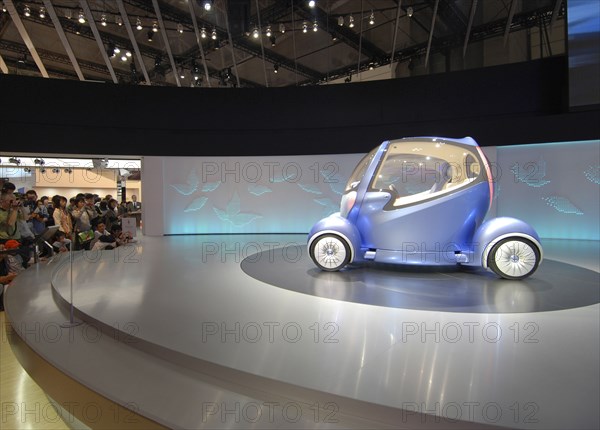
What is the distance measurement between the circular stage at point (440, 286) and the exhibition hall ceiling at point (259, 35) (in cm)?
719

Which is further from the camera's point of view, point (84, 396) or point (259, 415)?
point (84, 396)

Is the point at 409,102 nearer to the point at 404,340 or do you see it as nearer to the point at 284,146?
the point at 284,146

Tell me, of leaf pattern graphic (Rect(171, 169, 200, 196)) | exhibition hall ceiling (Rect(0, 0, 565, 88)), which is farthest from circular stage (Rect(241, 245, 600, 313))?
exhibition hall ceiling (Rect(0, 0, 565, 88))

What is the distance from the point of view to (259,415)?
1710 millimetres

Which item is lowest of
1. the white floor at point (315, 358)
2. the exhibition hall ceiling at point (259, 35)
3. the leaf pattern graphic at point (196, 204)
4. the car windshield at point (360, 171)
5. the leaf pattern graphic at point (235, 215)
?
the white floor at point (315, 358)

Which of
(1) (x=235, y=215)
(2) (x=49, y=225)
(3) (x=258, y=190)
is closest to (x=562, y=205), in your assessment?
(3) (x=258, y=190)

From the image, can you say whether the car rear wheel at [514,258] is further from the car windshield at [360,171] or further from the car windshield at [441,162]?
the car windshield at [360,171]

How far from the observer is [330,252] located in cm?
440

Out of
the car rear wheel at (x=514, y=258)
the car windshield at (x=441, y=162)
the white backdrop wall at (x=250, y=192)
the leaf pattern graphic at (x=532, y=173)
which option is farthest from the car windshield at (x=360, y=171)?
the leaf pattern graphic at (x=532, y=173)

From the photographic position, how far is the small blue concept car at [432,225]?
388 cm

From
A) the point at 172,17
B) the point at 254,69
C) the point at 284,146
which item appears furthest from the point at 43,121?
the point at 254,69

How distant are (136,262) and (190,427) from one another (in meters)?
4.14

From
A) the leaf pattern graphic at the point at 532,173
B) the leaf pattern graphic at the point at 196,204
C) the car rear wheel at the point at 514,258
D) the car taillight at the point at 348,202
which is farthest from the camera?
the leaf pattern graphic at the point at 196,204

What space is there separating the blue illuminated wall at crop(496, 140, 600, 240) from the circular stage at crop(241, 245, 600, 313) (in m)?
3.59
